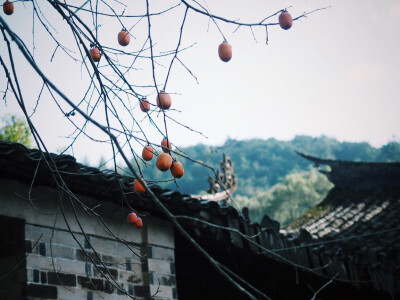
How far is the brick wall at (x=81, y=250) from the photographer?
333cm

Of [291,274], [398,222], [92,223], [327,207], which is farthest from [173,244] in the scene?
[327,207]

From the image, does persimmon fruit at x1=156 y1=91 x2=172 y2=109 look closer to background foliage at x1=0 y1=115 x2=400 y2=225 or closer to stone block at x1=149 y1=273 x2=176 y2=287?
stone block at x1=149 y1=273 x2=176 y2=287

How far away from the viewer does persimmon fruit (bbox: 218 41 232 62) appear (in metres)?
2.14

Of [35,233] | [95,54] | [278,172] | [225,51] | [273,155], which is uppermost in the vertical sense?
[273,155]

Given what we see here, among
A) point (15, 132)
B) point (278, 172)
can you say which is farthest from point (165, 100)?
point (278, 172)

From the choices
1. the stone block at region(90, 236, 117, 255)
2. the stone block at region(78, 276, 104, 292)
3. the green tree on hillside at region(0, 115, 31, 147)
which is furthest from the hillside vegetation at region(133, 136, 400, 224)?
the stone block at region(78, 276, 104, 292)

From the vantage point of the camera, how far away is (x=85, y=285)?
3.63 metres

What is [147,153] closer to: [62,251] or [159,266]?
[62,251]

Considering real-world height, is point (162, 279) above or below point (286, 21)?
below

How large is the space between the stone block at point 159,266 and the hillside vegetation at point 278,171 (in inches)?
943

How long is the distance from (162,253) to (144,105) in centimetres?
240

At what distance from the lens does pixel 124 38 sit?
2381mm

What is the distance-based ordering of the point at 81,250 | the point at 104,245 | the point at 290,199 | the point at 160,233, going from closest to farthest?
the point at 81,250, the point at 104,245, the point at 160,233, the point at 290,199

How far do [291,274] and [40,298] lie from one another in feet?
10.3
